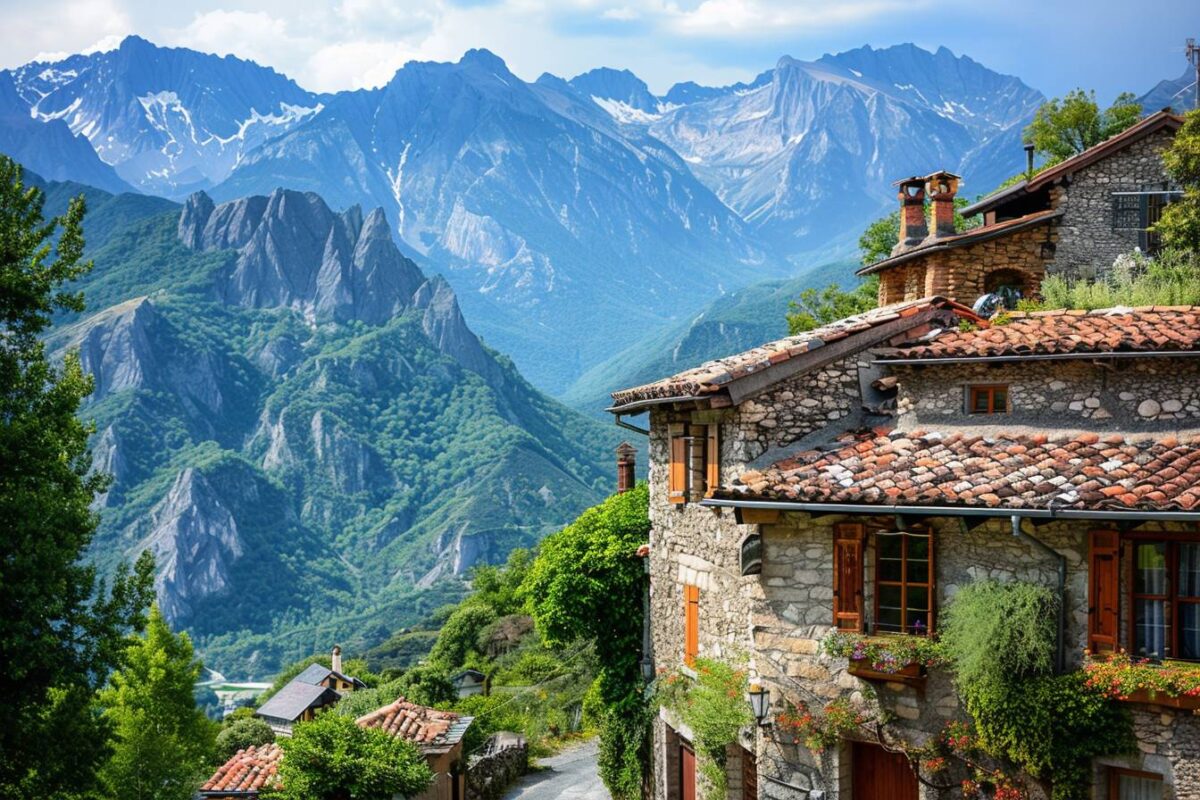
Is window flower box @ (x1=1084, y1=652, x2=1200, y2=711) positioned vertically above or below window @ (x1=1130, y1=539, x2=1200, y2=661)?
below

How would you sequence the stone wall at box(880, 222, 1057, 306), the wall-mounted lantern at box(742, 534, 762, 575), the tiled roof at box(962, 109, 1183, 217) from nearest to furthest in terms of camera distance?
the wall-mounted lantern at box(742, 534, 762, 575) < the tiled roof at box(962, 109, 1183, 217) < the stone wall at box(880, 222, 1057, 306)

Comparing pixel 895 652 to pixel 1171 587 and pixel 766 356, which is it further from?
pixel 766 356

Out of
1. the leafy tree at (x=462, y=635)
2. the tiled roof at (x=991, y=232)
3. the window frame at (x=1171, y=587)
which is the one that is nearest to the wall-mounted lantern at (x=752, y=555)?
the window frame at (x=1171, y=587)

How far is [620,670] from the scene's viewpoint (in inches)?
1007

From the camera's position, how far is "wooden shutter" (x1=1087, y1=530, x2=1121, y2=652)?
13266mm

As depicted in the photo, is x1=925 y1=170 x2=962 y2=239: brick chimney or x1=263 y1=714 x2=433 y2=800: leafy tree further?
x1=925 y1=170 x2=962 y2=239: brick chimney

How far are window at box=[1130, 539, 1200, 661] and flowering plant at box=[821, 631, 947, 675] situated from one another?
213 centimetres

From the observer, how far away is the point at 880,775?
15.4 metres

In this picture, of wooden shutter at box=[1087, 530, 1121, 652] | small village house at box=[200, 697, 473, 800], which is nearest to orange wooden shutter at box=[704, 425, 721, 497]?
wooden shutter at box=[1087, 530, 1121, 652]

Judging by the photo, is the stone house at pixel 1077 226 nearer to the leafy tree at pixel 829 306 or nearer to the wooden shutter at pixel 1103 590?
the leafy tree at pixel 829 306

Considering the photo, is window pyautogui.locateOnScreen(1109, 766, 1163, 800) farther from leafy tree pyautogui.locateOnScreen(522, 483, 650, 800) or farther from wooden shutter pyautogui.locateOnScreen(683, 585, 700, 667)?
leafy tree pyautogui.locateOnScreen(522, 483, 650, 800)

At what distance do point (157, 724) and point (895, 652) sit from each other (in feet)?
73.6

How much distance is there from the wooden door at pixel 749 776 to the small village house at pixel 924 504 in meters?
0.04

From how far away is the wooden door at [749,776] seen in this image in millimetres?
16953
